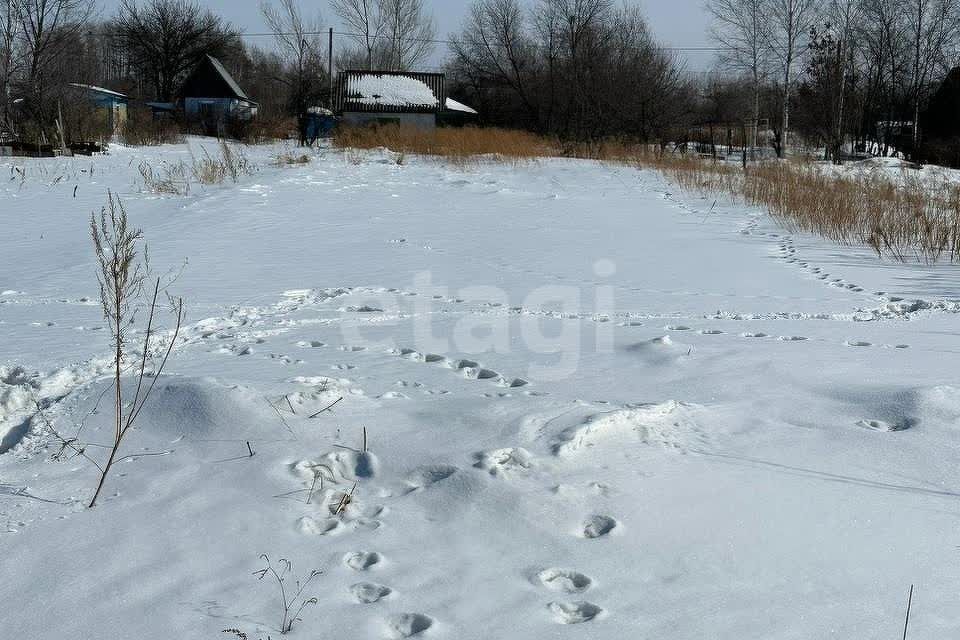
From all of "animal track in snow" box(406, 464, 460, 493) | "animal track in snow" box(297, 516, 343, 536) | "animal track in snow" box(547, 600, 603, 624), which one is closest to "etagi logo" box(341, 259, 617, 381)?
"animal track in snow" box(406, 464, 460, 493)

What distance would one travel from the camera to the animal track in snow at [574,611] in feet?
5.74

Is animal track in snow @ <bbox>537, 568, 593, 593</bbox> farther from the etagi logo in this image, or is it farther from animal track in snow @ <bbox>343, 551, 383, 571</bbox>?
the etagi logo

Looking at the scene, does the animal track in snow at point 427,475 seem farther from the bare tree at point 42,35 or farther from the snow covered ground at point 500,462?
the bare tree at point 42,35

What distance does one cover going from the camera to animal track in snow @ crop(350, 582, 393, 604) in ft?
5.98

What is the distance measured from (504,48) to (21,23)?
20613 millimetres

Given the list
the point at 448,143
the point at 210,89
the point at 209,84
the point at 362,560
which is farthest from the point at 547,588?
the point at 209,84

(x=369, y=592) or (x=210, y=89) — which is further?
(x=210, y=89)

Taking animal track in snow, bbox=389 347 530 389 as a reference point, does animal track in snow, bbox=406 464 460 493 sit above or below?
below

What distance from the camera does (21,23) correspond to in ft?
89.1

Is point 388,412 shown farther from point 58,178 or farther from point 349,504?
point 58,178

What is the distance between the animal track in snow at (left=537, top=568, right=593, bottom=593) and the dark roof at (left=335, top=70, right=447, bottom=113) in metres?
31.7

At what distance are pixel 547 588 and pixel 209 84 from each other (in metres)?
42.0

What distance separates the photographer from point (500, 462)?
8.13 ft

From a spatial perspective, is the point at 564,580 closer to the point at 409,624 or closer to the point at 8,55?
the point at 409,624
